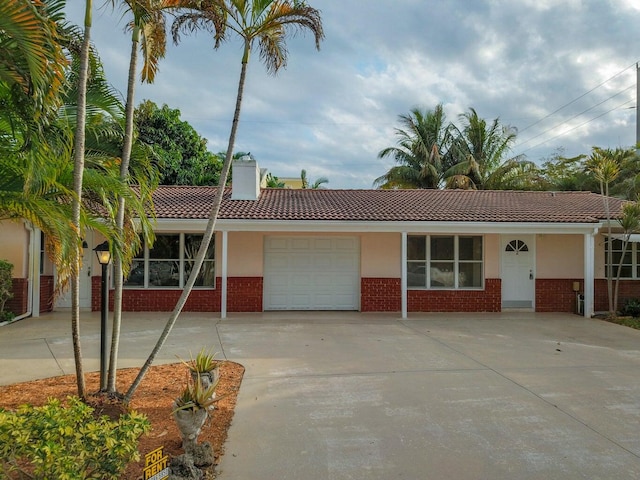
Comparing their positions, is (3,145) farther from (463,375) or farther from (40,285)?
(40,285)

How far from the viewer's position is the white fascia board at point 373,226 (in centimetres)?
1105

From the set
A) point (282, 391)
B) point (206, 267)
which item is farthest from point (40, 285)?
point (282, 391)

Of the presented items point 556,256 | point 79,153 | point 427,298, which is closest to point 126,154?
point 79,153

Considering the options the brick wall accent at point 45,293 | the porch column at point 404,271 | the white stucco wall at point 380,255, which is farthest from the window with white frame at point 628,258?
the brick wall accent at point 45,293

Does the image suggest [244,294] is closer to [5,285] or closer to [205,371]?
[5,285]

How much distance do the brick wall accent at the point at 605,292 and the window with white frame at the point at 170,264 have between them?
10661mm

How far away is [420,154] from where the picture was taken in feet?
91.8

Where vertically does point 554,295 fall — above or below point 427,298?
above

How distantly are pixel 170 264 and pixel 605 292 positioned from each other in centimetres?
1209

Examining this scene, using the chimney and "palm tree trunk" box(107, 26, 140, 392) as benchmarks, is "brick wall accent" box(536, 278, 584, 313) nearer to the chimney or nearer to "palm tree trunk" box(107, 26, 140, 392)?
the chimney

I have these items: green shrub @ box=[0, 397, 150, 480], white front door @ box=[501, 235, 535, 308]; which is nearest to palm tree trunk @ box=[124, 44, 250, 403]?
green shrub @ box=[0, 397, 150, 480]

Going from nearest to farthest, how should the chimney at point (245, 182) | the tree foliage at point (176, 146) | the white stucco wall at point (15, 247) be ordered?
1. the white stucco wall at point (15, 247)
2. the chimney at point (245, 182)
3. the tree foliage at point (176, 146)

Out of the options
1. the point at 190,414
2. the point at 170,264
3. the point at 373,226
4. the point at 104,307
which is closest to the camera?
the point at 190,414

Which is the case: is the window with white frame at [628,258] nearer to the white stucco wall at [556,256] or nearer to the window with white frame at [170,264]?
the white stucco wall at [556,256]
